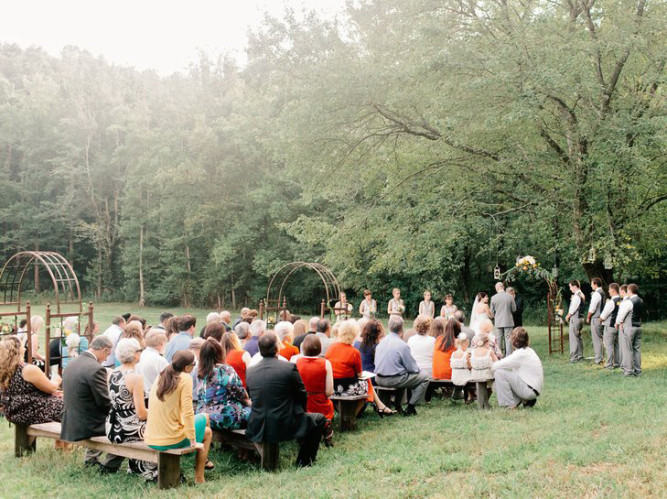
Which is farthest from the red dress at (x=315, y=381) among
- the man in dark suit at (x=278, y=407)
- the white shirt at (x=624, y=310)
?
the white shirt at (x=624, y=310)

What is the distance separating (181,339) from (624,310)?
720 cm

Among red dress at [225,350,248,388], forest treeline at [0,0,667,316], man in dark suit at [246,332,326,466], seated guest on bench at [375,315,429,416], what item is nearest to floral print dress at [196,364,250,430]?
man in dark suit at [246,332,326,466]

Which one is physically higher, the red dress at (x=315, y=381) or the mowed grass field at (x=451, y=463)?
the red dress at (x=315, y=381)

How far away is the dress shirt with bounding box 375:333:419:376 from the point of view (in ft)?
25.2

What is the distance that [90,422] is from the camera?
5531mm

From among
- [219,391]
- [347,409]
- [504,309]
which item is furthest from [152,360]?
[504,309]

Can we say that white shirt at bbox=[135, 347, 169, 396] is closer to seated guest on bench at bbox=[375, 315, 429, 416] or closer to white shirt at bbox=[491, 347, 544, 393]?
seated guest on bench at bbox=[375, 315, 429, 416]

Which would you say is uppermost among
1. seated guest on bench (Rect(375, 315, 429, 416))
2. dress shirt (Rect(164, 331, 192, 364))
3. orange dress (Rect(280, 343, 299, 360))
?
dress shirt (Rect(164, 331, 192, 364))

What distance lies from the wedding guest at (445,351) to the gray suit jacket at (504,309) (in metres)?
4.50

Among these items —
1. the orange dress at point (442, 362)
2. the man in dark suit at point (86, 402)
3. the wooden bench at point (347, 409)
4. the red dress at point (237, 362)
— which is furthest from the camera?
the orange dress at point (442, 362)

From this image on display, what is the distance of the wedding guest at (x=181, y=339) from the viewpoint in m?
7.40

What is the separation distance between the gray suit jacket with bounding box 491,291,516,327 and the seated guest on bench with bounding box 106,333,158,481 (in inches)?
350

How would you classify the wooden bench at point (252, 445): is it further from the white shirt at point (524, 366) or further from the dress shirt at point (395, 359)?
the white shirt at point (524, 366)

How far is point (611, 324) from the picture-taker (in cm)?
1065
